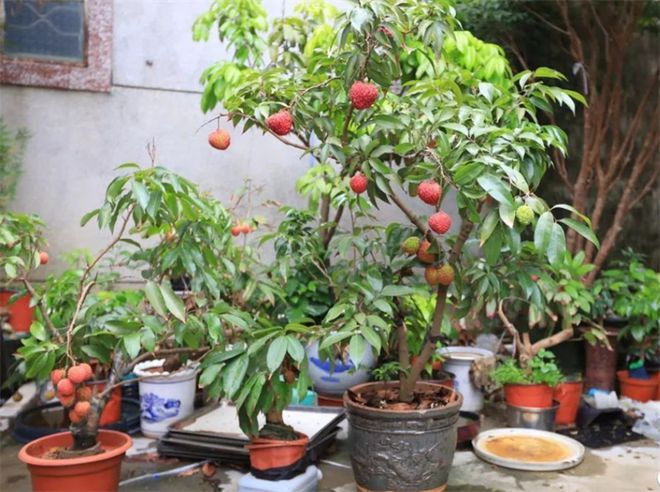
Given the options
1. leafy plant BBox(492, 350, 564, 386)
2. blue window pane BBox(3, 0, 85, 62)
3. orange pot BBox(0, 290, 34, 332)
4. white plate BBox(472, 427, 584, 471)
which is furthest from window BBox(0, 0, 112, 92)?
white plate BBox(472, 427, 584, 471)

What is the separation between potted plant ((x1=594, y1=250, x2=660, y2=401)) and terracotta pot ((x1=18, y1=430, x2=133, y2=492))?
9.30ft

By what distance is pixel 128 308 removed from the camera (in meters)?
2.46

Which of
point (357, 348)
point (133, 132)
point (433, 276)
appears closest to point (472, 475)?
point (433, 276)

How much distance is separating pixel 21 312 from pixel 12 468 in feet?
3.95

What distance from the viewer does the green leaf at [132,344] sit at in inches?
75.9

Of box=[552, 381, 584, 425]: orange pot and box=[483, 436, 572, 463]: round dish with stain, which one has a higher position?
box=[552, 381, 584, 425]: orange pot

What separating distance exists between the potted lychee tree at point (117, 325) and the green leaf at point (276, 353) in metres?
0.25

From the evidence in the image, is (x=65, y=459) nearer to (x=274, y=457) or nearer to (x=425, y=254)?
(x=274, y=457)

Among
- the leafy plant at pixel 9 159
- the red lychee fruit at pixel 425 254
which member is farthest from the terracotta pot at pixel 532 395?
the leafy plant at pixel 9 159

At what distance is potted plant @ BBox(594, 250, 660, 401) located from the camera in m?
3.63

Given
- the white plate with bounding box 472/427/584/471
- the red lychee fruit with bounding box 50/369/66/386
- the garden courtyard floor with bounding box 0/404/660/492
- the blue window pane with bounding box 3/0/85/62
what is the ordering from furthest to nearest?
the blue window pane with bounding box 3/0/85/62 → the white plate with bounding box 472/427/584/471 → the garden courtyard floor with bounding box 0/404/660/492 → the red lychee fruit with bounding box 50/369/66/386

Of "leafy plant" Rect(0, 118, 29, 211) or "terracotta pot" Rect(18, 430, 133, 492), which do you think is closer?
"terracotta pot" Rect(18, 430, 133, 492)

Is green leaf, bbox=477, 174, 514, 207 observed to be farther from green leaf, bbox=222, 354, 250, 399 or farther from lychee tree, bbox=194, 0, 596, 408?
green leaf, bbox=222, 354, 250, 399

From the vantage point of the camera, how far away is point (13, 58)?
12.7 ft
